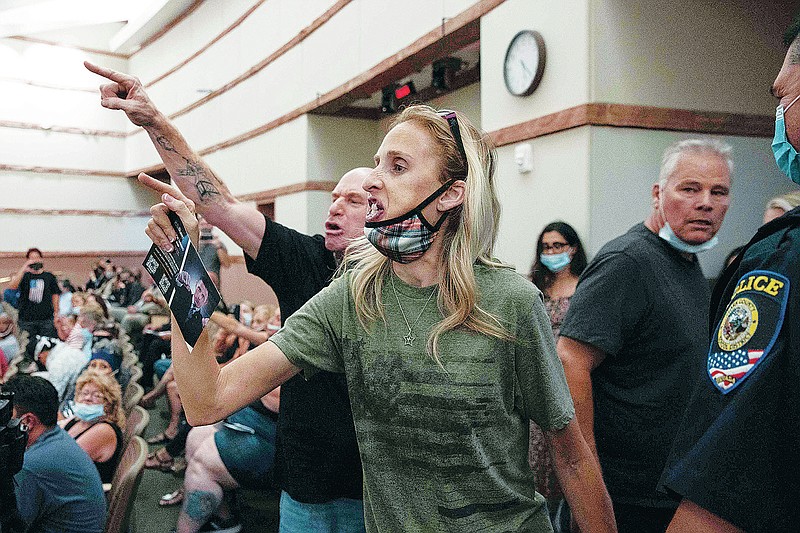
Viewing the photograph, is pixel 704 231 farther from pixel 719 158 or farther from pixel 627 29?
pixel 627 29

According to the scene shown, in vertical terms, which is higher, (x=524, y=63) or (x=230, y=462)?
(x=524, y=63)

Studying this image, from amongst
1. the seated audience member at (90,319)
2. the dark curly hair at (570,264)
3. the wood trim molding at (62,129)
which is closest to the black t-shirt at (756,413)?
the dark curly hair at (570,264)

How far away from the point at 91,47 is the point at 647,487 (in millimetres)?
16684

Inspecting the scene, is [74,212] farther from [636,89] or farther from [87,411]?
[636,89]

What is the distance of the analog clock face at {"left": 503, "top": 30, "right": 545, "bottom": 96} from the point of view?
384 cm

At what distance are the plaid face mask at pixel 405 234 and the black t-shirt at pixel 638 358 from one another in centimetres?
72

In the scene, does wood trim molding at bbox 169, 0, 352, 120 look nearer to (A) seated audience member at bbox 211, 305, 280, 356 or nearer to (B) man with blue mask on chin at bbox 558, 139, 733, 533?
(A) seated audience member at bbox 211, 305, 280, 356

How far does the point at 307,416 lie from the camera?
1726 mm

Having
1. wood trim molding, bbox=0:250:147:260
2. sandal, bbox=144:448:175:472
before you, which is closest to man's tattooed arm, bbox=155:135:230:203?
sandal, bbox=144:448:175:472

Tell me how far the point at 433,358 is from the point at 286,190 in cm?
744

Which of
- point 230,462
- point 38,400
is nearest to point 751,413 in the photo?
point 38,400

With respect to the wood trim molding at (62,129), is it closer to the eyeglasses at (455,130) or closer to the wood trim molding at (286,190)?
A: the wood trim molding at (286,190)

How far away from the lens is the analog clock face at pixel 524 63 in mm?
3838

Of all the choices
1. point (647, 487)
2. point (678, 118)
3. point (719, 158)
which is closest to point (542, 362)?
point (647, 487)
